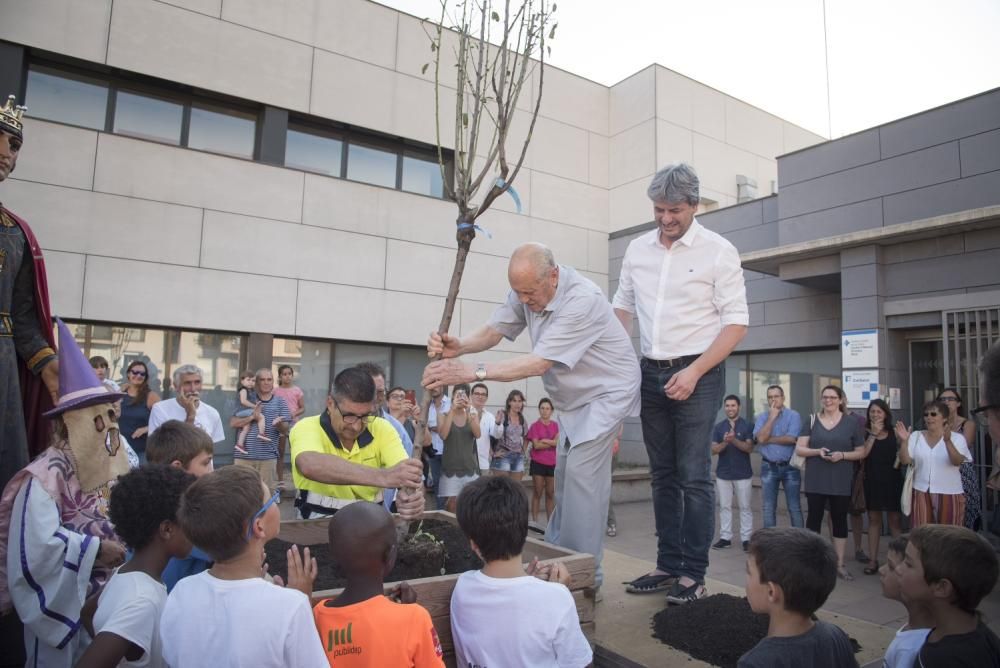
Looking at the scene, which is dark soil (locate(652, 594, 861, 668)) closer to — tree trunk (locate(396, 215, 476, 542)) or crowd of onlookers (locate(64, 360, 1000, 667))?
crowd of onlookers (locate(64, 360, 1000, 667))

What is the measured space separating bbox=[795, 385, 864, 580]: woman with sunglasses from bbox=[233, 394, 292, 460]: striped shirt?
6.08 meters

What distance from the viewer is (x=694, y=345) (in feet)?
11.2

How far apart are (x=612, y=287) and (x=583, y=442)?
1129 cm

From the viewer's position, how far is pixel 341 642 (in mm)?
1945

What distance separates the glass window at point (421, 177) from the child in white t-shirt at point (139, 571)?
33.3ft

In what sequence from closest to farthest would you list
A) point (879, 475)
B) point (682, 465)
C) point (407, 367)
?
point (682, 465)
point (879, 475)
point (407, 367)

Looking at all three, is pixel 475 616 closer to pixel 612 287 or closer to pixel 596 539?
pixel 596 539

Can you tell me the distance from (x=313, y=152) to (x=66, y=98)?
349cm

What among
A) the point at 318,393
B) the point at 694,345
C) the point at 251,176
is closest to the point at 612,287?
the point at 318,393

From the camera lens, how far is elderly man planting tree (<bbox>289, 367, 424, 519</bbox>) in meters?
3.07

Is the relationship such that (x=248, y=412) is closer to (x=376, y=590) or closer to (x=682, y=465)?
(x=682, y=465)

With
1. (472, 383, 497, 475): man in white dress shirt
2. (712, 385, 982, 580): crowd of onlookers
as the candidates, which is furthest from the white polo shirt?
(472, 383, 497, 475): man in white dress shirt

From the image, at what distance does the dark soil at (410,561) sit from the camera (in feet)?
9.38

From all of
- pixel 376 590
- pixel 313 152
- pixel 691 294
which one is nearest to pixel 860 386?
pixel 691 294
